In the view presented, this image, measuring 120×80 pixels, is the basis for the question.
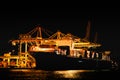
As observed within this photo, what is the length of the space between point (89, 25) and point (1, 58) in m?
28.3

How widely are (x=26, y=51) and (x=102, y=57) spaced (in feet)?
91.5

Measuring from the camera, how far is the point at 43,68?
146m

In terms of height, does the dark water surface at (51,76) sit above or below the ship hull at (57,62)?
below

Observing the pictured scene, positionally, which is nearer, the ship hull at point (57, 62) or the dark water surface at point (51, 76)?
the dark water surface at point (51, 76)

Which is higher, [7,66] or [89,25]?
[89,25]

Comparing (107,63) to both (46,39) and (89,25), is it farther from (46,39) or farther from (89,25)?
(46,39)

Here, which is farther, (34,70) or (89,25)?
(89,25)

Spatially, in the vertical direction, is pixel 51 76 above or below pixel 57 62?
below

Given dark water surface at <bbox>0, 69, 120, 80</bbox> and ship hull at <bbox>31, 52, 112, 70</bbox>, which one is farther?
ship hull at <bbox>31, 52, 112, 70</bbox>

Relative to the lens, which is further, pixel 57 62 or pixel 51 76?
pixel 57 62

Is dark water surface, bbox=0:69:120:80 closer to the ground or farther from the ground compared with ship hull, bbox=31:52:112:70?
closer to the ground

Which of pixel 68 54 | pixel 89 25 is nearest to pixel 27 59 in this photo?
pixel 68 54

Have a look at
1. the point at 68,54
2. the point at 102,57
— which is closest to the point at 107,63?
the point at 102,57

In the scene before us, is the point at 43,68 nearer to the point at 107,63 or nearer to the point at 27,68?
the point at 27,68
